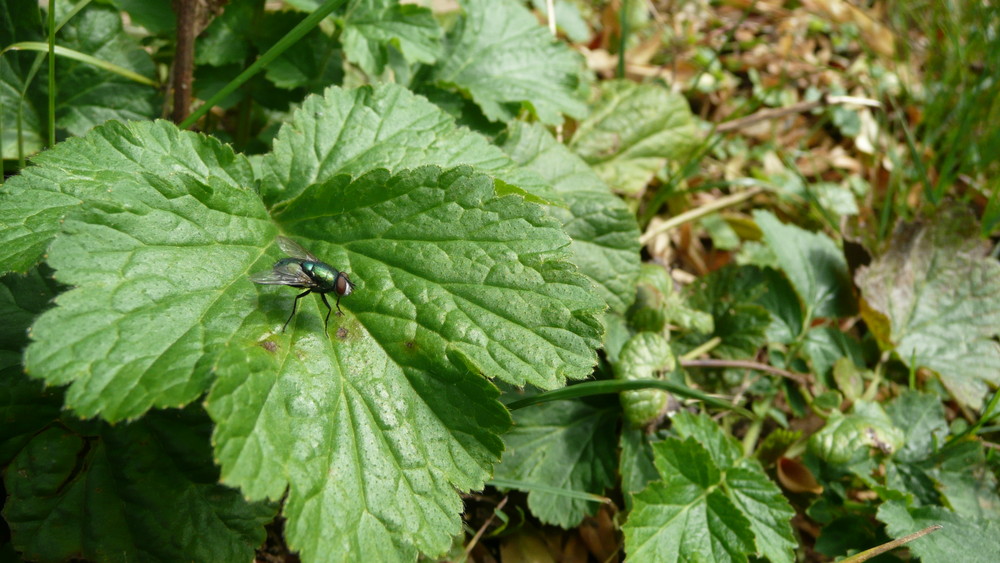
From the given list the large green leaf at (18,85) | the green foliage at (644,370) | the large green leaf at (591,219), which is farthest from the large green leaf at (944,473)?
the large green leaf at (18,85)

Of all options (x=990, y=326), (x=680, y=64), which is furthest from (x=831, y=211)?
(x=680, y=64)

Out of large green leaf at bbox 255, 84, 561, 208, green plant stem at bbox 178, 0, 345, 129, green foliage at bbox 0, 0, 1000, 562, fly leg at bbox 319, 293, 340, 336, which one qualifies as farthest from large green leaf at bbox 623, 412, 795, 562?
green plant stem at bbox 178, 0, 345, 129

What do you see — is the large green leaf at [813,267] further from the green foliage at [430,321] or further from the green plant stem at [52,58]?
the green plant stem at [52,58]

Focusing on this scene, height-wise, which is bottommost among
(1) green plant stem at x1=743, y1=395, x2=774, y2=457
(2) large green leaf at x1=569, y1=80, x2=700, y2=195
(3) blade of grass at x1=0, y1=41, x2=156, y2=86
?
(1) green plant stem at x1=743, y1=395, x2=774, y2=457

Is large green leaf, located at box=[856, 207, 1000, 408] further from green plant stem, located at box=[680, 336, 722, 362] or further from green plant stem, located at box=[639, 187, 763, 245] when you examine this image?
green plant stem, located at box=[639, 187, 763, 245]

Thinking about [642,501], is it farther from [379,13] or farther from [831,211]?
[831,211]

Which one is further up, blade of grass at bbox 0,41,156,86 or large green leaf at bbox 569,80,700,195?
blade of grass at bbox 0,41,156,86

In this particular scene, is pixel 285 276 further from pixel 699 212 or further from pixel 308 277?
pixel 699 212
